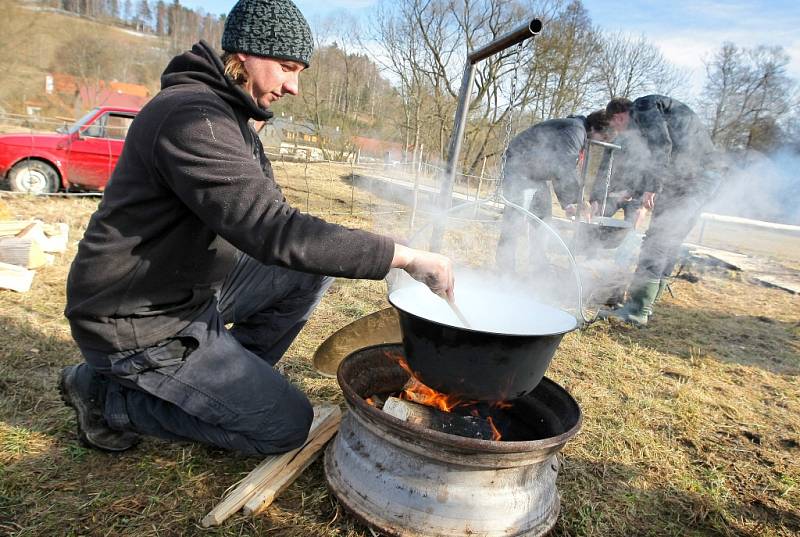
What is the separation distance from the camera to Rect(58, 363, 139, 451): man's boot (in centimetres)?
192

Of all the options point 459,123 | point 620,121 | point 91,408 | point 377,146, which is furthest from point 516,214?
point 377,146

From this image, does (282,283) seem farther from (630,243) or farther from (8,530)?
(630,243)

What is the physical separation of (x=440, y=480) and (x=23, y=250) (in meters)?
3.85

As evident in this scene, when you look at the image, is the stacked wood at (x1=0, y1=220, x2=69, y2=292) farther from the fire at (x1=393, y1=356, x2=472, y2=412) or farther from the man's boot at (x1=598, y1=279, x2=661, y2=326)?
the man's boot at (x1=598, y1=279, x2=661, y2=326)

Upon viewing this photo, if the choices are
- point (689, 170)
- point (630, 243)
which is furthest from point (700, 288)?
point (689, 170)

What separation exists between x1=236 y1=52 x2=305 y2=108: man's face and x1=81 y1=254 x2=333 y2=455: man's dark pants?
827 millimetres

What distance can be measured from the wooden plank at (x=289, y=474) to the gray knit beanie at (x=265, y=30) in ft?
4.99

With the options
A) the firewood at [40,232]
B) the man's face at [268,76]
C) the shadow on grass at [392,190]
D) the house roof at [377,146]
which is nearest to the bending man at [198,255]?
the man's face at [268,76]

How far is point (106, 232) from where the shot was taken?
1587mm

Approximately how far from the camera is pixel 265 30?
1.69 metres

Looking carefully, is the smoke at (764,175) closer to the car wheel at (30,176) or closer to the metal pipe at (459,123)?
the metal pipe at (459,123)

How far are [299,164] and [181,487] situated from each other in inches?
581

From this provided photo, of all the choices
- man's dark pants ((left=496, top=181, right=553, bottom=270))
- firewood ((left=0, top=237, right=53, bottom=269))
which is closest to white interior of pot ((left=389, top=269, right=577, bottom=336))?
man's dark pants ((left=496, top=181, right=553, bottom=270))

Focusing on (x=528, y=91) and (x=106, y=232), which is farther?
(x=528, y=91)
